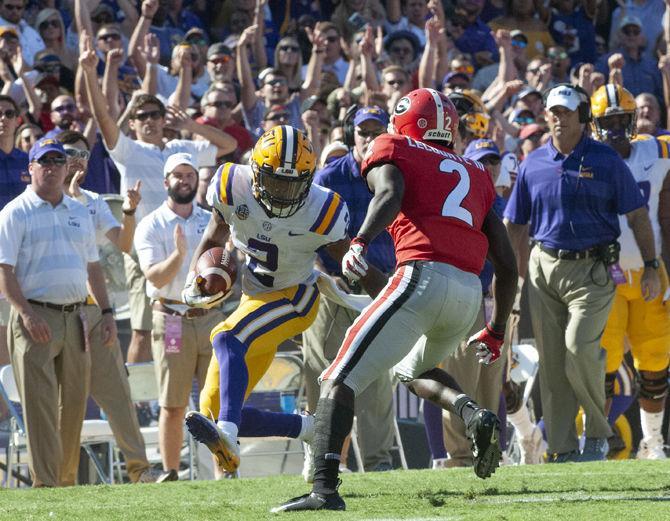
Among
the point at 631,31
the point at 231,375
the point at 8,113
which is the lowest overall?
the point at 231,375

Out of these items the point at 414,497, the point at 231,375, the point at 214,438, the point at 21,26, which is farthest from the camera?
the point at 21,26

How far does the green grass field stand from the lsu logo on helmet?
135 centimetres

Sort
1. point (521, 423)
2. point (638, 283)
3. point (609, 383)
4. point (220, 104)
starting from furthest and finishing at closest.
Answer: point (220, 104), point (521, 423), point (609, 383), point (638, 283)

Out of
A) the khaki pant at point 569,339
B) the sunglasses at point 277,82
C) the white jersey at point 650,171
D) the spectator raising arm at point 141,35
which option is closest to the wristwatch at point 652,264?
the khaki pant at point 569,339

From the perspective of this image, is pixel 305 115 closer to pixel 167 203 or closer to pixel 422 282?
pixel 167 203

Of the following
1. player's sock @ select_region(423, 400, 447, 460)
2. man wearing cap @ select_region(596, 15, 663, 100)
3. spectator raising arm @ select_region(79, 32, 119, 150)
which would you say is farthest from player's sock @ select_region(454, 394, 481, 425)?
man wearing cap @ select_region(596, 15, 663, 100)

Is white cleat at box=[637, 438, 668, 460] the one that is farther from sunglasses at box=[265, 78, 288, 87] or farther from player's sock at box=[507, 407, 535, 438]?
sunglasses at box=[265, 78, 288, 87]

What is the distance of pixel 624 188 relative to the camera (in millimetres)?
7711

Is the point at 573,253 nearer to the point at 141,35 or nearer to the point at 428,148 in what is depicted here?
the point at 428,148

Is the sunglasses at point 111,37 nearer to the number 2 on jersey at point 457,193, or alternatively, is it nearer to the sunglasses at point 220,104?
the sunglasses at point 220,104

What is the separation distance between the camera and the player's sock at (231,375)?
589 centimetres

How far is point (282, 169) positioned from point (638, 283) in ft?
10.6

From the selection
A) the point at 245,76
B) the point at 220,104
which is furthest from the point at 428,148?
the point at 245,76

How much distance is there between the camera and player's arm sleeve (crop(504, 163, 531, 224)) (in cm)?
795
